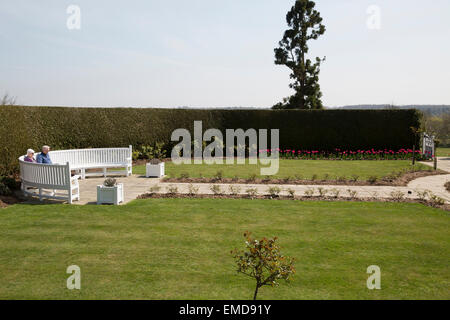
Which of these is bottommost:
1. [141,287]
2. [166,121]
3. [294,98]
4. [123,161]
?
[141,287]

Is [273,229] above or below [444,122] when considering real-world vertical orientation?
below

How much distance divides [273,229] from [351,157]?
1410 centimetres

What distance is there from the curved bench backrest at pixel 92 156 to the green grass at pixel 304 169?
0.97 meters

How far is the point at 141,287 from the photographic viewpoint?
4500mm

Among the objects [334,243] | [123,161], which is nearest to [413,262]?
[334,243]

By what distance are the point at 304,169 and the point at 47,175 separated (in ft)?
32.4

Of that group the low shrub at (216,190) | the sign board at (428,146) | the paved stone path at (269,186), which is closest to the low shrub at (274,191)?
the paved stone path at (269,186)

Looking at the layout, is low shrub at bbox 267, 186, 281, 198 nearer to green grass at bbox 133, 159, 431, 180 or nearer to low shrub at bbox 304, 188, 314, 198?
low shrub at bbox 304, 188, 314, 198

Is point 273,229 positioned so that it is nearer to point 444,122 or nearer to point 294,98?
point 294,98

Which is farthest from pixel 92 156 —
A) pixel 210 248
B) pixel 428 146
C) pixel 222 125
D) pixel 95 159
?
pixel 428 146

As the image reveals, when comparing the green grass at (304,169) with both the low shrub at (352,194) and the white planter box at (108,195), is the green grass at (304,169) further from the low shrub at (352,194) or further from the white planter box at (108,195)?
the white planter box at (108,195)

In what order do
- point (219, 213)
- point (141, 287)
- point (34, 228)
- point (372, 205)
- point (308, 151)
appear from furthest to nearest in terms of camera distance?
point (308, 151), point (372, 205), point (219, 213), point (34, 228), point (141, 287)

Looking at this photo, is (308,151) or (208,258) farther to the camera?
(308,151)

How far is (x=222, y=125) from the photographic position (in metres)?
21.2
